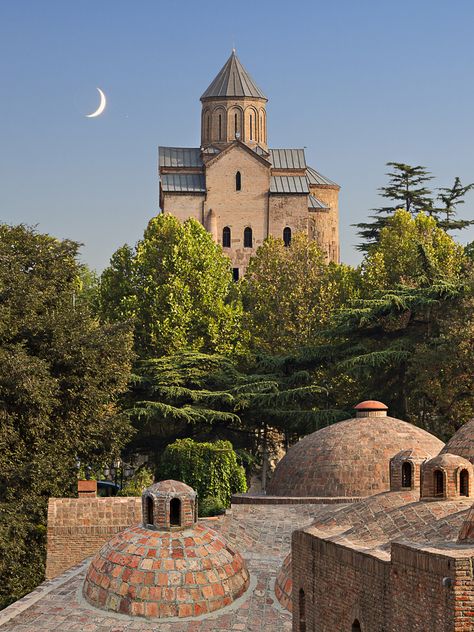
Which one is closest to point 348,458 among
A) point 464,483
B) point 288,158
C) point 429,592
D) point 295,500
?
point 295,500

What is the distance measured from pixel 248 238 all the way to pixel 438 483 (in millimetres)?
47210

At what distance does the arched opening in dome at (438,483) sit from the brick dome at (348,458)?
12580 millimetres

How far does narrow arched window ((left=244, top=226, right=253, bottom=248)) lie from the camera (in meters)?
66.1

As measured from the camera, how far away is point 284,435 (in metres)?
47.1

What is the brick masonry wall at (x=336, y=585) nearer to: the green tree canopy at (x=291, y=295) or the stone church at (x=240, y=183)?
the green tree canopy at (x=291, y=295)

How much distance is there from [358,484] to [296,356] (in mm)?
13668

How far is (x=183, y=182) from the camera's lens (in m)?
66.8

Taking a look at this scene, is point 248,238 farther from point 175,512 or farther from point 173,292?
point 175,512

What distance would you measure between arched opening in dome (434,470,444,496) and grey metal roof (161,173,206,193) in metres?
47.3

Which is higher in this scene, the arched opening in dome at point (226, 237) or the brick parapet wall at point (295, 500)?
the arched opening in dome at point (226, 237)

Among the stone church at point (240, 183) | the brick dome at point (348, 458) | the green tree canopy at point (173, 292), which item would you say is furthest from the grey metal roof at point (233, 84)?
the brick dome at point (348, 458)

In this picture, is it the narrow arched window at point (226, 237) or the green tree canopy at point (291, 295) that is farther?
the narrow arched window at point (226, 237)

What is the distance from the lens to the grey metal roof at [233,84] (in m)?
69.7

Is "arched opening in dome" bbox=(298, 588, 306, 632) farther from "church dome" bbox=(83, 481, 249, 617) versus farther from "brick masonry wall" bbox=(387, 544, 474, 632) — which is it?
"brick masonry wall" bbox=(387, 544, 474, 632)
